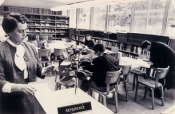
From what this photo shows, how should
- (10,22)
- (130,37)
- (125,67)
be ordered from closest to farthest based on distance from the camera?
(10,22) < (125,67) < (130,37)

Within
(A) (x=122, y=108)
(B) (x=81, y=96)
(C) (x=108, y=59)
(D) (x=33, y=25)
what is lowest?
(A) (x=122, y=108)

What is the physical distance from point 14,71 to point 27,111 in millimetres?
354

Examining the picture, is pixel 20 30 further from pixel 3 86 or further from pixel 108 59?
pixel 108 59

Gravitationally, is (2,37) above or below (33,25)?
below

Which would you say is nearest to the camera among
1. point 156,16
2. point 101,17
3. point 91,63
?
point 91,63

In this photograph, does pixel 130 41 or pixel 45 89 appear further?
pixel 130 41

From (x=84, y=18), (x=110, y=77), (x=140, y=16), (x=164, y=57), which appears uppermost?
(x=84, y=18)

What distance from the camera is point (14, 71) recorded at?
1.08 m

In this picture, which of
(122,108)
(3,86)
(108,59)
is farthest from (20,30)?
(122,108)

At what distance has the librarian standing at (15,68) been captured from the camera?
1.04 m

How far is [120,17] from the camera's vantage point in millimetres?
6043

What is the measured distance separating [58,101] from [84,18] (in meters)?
7.42

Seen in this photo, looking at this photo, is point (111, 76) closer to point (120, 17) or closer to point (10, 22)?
point (10, 22)

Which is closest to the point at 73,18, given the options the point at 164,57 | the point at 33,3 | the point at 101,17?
the point at 33,3
